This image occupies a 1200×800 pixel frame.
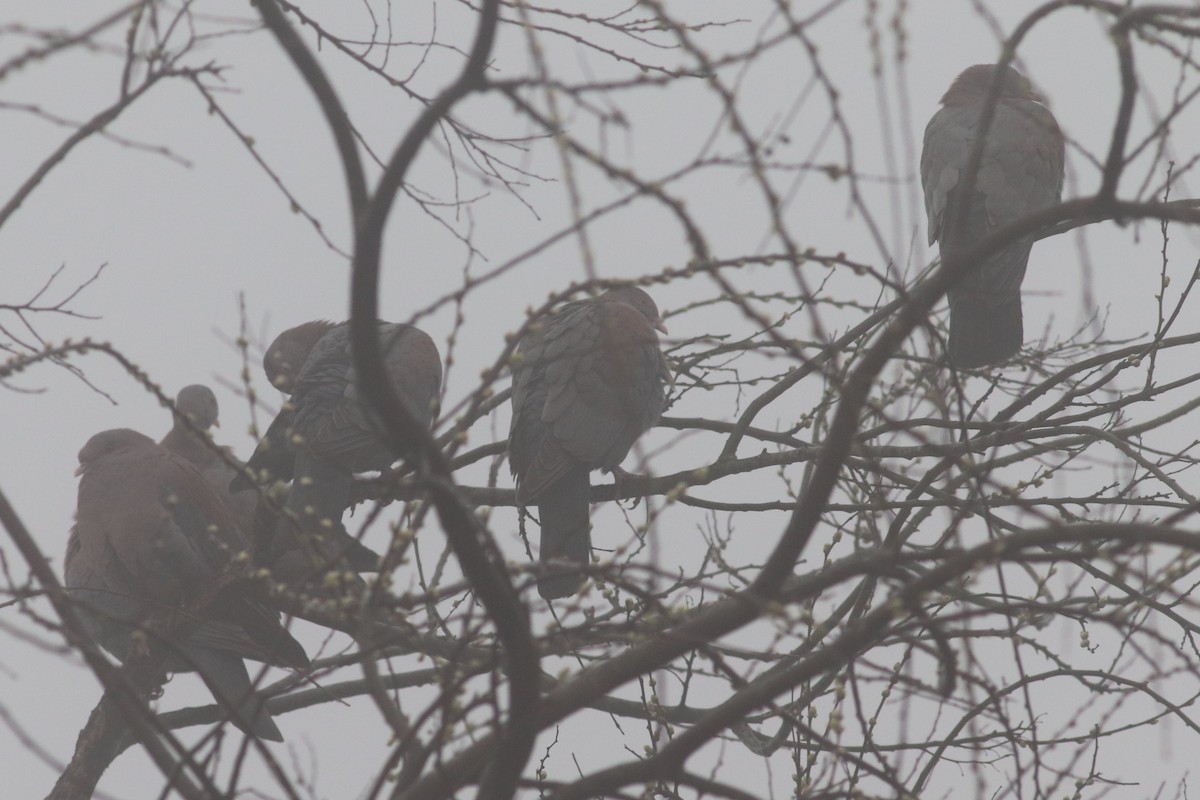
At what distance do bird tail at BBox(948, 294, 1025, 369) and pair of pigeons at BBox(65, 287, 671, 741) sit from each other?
1537 millimetres

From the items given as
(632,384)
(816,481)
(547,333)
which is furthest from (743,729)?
(816,481)

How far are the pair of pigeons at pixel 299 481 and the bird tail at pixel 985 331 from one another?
1.54m

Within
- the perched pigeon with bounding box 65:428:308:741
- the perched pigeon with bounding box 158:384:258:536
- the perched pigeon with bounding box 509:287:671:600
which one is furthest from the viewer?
the perched pigeon with bounding box 158:384:258:536

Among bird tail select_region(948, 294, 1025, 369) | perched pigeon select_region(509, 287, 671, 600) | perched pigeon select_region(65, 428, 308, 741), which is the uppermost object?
bird tail select_region(948, 294, 1025, 369)

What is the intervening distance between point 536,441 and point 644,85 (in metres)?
3.30

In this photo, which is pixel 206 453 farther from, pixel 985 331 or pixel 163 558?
pixel 985 331

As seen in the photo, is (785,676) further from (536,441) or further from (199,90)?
(536,441)

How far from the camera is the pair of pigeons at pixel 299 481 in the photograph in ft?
14.9

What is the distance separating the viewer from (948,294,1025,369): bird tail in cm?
584

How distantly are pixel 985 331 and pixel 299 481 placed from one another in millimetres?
3181

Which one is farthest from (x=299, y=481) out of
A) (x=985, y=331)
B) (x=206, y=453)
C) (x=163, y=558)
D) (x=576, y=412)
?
(x=985, y=331)

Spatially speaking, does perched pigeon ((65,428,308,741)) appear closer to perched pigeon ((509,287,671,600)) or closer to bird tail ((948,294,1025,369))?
perched pigeon ((509,287,671,600))

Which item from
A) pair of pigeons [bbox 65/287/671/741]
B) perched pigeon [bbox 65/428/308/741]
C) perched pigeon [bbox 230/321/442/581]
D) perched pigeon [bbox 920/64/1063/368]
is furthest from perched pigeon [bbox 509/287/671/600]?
perched pigeon [bbox 920/64/1063/368]

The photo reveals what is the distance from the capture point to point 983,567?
1721 mm
